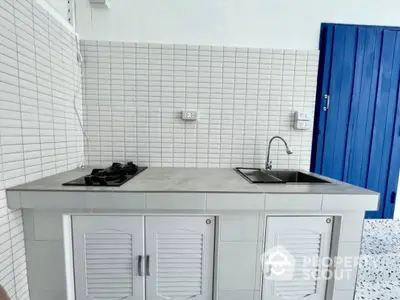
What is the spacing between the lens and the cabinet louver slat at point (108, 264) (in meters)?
1.11

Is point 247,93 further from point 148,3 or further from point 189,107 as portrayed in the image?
point 148,3

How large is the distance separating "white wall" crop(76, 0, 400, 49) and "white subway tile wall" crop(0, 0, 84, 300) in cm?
36

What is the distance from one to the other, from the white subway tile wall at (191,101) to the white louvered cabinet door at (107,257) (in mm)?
671

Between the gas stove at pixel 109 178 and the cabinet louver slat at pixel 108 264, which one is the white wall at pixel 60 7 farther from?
the cabinet louver slat at pixel 108 264

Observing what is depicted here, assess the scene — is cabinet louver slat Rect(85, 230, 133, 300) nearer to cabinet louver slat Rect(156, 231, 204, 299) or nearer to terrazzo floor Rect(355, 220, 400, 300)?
cabinet louver slat Rect(156, 231, 204, 299)

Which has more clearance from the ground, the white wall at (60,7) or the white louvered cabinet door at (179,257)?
the white wall at (60,7)

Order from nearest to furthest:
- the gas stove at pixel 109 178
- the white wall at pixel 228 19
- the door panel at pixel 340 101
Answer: the gas stove at pixel 109 178 < the white wall at pixel 228 19 < the door panel at pixel 340 101

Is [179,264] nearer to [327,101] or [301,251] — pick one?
[301,251]

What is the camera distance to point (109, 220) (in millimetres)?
1093

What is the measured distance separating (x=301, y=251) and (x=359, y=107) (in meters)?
1.35

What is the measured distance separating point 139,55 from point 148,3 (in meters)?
0.39

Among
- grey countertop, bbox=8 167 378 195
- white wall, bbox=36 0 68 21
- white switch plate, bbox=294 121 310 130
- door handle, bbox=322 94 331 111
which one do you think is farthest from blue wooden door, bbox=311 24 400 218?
white wall, bbox=36 0 68 21

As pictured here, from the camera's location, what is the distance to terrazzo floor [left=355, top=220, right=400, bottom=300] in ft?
4.76

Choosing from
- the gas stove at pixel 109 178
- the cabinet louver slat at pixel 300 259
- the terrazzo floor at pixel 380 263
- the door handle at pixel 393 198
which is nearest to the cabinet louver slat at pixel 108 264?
the gas stove at pixel 109 178
